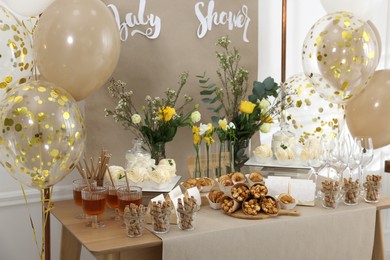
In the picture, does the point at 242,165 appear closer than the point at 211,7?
Yes

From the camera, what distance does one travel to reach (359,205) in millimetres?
2170

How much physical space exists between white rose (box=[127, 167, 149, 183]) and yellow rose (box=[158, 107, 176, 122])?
1.20ft

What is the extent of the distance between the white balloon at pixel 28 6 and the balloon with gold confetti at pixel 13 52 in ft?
0.12

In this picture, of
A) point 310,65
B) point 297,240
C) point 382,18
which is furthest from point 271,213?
point 382,18

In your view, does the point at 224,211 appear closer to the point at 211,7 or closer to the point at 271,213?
the point at 271,213

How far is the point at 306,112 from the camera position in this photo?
2797mm

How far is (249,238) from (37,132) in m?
0.83

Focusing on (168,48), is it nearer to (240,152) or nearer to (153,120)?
(153,120)

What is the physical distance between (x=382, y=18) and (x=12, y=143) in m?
2.81

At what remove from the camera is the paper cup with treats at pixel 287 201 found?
206 cm

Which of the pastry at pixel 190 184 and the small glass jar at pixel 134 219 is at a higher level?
the pastry at pixel 190 184

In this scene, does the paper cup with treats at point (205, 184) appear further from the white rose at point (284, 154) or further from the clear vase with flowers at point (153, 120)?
the white rose at point (284, 154)

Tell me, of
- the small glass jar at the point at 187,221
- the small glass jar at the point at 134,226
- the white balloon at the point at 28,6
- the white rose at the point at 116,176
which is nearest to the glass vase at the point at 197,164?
the white rose at the point at 116,176

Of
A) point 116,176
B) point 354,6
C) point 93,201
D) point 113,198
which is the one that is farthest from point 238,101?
point 93,201
